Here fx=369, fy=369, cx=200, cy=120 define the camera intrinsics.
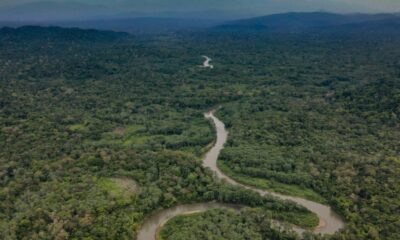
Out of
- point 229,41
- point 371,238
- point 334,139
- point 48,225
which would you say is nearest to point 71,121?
point 48,225

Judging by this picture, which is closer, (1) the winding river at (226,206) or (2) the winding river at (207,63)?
(1) the winding river at (226,206)

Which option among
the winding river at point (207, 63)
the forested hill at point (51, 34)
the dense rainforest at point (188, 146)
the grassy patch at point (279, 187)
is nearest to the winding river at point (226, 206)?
the grassy patch at point (279, 187)

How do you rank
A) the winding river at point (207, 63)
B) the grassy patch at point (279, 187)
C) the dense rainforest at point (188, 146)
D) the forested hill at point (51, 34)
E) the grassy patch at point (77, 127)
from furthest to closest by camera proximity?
the forested hill at point (51, 34) → the winding river at point (207, 63) → the grassy patch at point (77, 127) → the grassy patch at point (279, 187) → the dense rainforest at point (188, 146)

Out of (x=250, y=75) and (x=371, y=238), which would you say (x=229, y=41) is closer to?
(x=250, y=75)

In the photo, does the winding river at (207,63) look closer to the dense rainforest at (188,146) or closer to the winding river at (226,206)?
the dense rainforest at (188,146)

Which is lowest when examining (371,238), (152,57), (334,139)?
(371,238)

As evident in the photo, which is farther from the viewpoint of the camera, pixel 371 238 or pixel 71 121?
pixel 71 121

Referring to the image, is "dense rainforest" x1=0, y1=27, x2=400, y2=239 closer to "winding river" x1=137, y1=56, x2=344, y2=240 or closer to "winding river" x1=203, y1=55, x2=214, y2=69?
"winding river" x1=137, y1=56, x2=344, y2=240

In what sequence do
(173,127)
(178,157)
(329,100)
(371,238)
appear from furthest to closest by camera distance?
1. (329,100)
2. (173,127)
3. (178,157)
4. (371,238)
